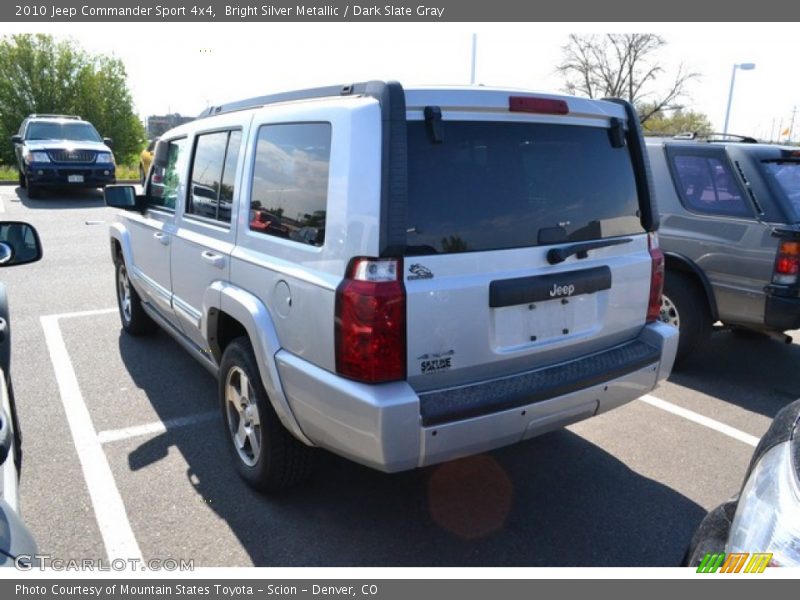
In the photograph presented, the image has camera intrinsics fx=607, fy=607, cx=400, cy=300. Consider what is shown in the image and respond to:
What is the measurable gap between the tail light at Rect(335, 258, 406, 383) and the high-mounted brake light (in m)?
0.96

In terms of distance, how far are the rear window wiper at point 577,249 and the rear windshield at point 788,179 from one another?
251 centimetres

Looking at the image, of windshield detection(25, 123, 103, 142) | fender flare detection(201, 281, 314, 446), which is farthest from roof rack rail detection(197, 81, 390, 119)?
windshield detection(25, 123, 103, 142)

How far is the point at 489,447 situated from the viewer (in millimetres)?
2732

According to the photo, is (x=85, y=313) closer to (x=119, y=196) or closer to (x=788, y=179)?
(x=119, y=196)

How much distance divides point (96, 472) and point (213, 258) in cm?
141

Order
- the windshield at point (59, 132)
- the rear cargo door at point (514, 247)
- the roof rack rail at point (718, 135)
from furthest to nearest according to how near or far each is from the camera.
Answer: the windshield at point (59, 132) < the roof rack rail at point (718, 135) < the rear cargo door at point (514, 247)

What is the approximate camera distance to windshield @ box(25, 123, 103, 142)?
16000mm

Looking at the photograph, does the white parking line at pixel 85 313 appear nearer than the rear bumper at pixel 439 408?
No

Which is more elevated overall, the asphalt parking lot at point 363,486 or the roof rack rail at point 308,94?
the roof rack rail at point 308,94

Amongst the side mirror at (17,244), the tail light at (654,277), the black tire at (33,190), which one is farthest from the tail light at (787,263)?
the black tire at (33,190)

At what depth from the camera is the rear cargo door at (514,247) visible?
2541mm

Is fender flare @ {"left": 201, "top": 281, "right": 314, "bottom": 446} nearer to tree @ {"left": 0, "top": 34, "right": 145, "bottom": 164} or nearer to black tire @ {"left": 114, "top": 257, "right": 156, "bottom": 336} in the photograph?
black tire @ {"left": 114, "top": 257, "right": 156, "bottom": 336}

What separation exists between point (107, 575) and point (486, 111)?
2459 mm

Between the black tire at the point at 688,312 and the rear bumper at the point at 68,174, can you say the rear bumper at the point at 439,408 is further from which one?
the rear bumper at the point at 68,174
